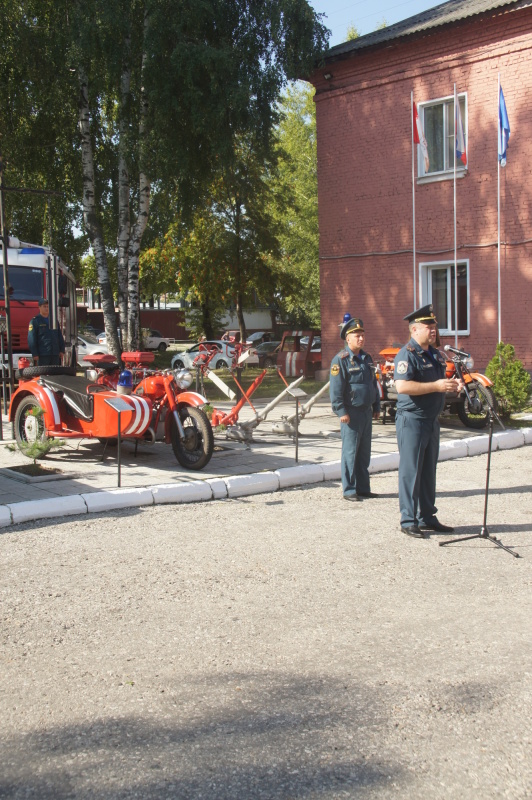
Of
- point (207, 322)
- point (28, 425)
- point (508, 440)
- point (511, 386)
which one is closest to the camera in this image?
point (28, 425)

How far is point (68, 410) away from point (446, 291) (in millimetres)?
11616

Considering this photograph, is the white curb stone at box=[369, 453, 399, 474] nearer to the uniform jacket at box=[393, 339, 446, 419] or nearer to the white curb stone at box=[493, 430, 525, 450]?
the white curb stone at box=[493, 430, 525, 450]

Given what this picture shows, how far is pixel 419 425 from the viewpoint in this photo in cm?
654

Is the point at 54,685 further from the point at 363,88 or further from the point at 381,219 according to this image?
the point at 363,88

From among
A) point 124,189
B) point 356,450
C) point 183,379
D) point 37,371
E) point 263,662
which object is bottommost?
point 263,662

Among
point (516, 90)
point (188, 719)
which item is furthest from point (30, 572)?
point (516, 90)

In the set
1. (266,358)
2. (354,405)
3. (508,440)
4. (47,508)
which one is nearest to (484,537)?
(354,405)

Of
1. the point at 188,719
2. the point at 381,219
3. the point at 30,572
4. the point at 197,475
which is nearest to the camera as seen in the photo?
the point at 188,719

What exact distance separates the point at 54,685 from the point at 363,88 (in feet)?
60.0

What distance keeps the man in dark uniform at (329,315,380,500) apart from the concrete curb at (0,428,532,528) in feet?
3.15

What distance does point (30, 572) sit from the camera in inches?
223

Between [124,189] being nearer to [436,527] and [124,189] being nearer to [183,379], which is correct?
[183,379]

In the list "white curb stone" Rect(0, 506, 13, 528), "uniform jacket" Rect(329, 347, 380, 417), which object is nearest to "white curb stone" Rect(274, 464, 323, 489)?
"uniform jacket" Rect(329, 347, 380, 417)

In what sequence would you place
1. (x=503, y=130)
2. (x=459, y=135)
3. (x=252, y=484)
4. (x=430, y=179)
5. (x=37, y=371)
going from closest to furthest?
(x=252, y=484) → (x=37, y=371) → (x=503, y=130) → (x=459, y=135) → (x=430, y=179)
